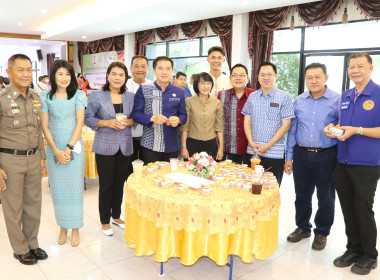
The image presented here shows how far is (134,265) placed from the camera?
8.50 feet

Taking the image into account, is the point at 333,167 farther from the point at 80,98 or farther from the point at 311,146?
the point at 80,98

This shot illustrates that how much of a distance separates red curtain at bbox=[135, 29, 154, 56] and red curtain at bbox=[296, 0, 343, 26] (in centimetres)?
516

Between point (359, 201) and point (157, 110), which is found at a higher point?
point (157, 110)

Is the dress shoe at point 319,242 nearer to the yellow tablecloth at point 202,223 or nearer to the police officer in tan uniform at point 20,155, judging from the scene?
the yellow tablecloth at point 202,223

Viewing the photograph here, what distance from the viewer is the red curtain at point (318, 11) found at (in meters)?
5.94

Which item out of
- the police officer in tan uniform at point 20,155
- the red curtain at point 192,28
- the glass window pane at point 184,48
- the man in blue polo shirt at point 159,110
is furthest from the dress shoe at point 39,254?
the glass window pane at point 184,48

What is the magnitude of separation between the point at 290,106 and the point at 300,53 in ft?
15.1

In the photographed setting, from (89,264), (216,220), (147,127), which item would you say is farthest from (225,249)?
(147,127)

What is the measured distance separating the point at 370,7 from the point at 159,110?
4586 millimetres

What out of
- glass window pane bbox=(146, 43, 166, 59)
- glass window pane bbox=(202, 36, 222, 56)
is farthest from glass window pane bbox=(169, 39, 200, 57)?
glass window pane bbox=(146, 43, 166, 59)

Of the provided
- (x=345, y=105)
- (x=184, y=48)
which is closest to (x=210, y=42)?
(x=184, y=48)

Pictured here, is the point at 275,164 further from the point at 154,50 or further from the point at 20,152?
the point at 154,50

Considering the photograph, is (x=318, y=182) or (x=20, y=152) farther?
(x=318, y=182)

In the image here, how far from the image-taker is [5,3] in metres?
8.27
